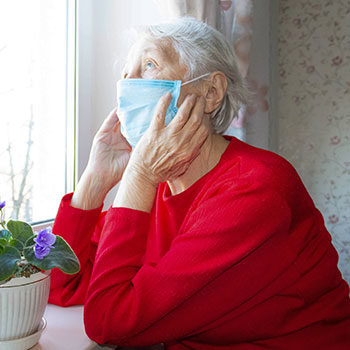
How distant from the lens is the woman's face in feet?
3.23

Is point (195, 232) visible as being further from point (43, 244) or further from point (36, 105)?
point (36, 105)

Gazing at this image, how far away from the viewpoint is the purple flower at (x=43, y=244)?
2.33 ft

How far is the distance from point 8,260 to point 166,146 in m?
0.40

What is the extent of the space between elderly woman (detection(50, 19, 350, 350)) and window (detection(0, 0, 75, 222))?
0.22 meters

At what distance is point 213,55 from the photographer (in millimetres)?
1021

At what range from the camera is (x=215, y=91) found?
3.44ft

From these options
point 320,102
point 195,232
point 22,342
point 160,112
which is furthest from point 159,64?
point 320,102

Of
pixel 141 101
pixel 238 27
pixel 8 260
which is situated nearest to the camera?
pixel 8 260

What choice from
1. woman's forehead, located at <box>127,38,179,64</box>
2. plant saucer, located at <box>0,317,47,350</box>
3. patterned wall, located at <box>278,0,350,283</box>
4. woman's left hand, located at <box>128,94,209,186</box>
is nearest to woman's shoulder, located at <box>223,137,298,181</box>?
woman's left hand, located at <box>128,94,209,186</box>

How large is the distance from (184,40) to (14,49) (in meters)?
0.51

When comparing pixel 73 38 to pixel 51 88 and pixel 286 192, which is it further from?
pixel 286 192

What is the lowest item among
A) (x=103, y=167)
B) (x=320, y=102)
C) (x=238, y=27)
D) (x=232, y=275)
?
(x=232, y=275)

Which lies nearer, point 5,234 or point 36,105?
point 5,234

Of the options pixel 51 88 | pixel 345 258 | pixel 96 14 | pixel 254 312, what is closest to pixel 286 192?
pixel 254 312
